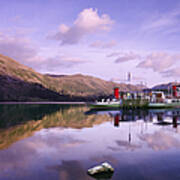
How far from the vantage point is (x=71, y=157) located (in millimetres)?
16125

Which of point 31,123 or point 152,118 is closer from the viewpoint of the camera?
point 31,123

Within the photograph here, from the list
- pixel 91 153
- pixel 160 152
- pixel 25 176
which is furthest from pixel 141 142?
pixel 25 176

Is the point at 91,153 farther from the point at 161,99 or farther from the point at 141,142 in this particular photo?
the point at 161,99

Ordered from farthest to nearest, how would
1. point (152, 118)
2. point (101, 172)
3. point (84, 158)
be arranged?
point (152, 118), point (84, 158), point (101, 172)

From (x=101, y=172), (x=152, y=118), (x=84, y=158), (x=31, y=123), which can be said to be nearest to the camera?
(x=101, y=172)

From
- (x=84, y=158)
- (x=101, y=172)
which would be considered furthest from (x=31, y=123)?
(x=101, y=172)

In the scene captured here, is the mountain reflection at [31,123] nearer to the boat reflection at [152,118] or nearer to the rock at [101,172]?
the boat reflection at [152,118]

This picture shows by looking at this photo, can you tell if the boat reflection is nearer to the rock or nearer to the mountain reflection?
the mountain reflection

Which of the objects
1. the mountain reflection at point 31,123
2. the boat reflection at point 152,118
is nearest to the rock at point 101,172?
the mountain reflection at point 31,123

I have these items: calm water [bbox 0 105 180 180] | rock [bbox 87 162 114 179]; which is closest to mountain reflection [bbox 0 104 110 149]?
calm water [bbox 0 105 180 180]

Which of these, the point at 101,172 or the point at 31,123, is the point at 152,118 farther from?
the point at 101,172

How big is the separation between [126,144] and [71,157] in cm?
691

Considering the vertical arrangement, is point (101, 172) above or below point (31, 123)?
above

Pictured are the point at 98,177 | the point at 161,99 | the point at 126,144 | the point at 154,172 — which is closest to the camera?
the point at 98,177
